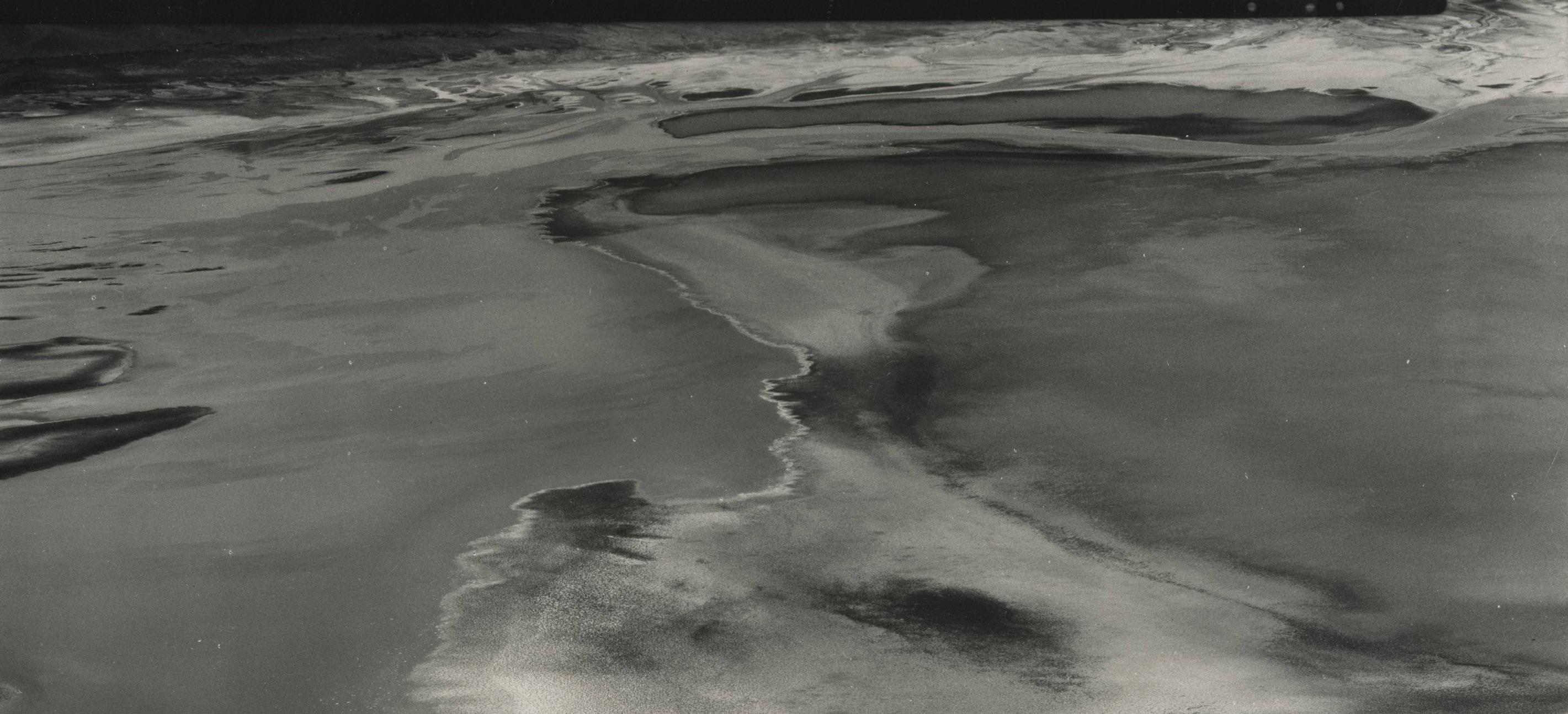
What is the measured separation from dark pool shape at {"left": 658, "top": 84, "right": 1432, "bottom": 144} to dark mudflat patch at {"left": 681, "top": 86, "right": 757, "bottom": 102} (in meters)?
0.03

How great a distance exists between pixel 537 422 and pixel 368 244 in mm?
305

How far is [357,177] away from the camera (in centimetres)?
112

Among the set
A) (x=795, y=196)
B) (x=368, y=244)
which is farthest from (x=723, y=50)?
(x=368, y=244)

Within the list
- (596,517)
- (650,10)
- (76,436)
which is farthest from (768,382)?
(650,10)

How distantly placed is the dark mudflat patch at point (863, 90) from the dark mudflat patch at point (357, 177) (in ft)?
1.36

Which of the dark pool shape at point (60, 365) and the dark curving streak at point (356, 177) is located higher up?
the dark curving streak at point (356, 177)

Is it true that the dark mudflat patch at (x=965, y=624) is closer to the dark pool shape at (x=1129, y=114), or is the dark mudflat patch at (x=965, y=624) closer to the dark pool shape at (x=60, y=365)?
the dark pool shape at (x=60, y=365)

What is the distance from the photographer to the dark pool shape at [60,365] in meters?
0.82

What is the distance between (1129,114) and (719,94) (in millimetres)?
408

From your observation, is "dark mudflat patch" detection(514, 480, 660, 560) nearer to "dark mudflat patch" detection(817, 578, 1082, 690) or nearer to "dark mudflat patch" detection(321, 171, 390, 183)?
"dark mudflat patch" detection(817, 578, 1082, 690)

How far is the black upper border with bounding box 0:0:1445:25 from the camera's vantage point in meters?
1.32

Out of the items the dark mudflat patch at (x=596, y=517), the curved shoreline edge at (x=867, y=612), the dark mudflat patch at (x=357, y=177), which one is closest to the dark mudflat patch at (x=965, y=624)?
the curved shoreline edge at (x=867, y=612)

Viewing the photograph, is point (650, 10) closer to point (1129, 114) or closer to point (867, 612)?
point (1129, 114)

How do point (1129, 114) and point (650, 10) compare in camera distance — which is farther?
point (650, 10)
